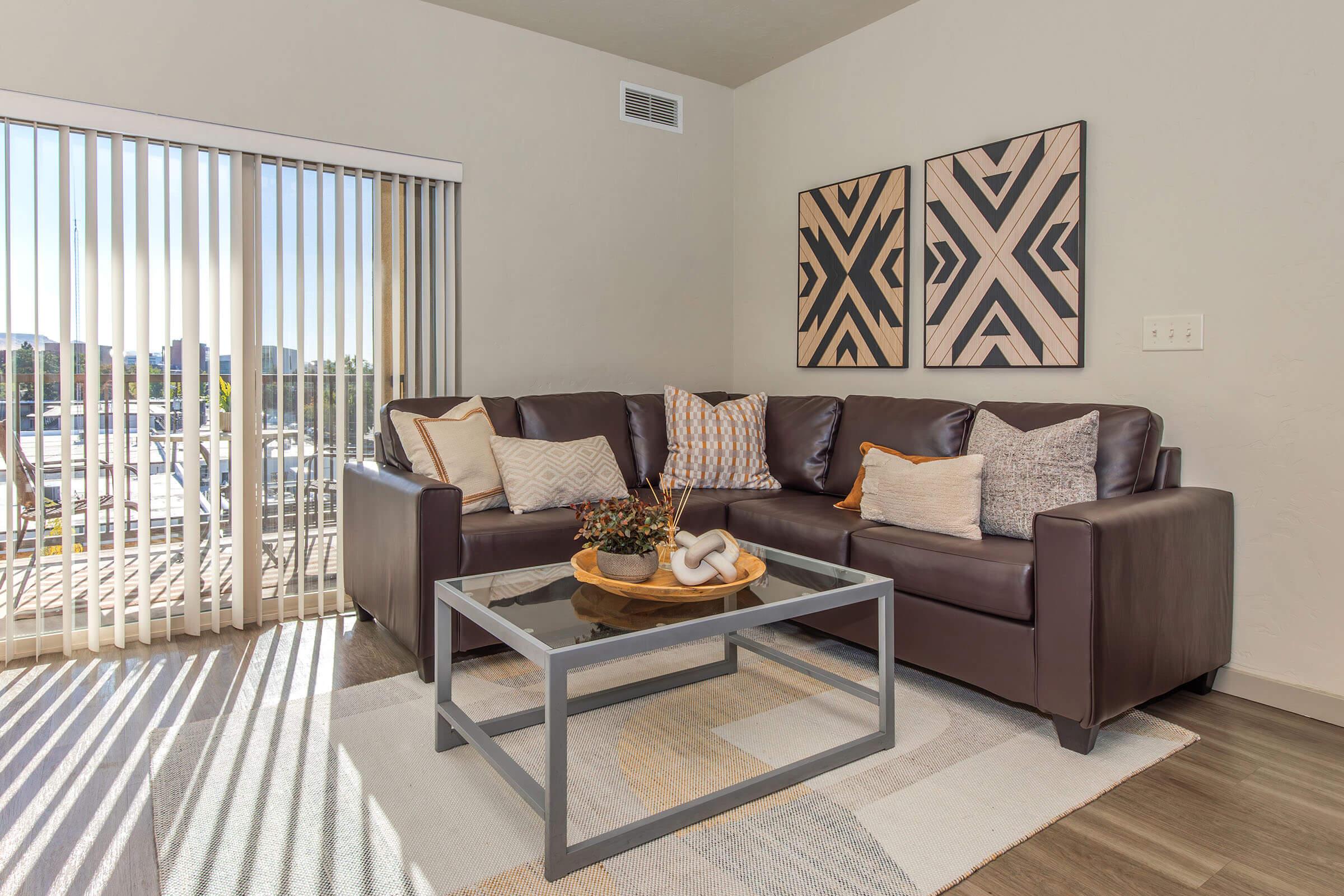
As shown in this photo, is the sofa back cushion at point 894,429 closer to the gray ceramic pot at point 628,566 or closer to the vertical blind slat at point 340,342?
the gray ceramic pot at point 628,566

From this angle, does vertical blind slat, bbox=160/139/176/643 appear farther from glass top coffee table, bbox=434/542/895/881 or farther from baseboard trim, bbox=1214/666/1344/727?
baseboard trim, bbox=1214/666/1344/727

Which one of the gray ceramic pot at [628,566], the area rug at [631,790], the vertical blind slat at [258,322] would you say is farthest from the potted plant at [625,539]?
the vertical blind slat at [258,322]

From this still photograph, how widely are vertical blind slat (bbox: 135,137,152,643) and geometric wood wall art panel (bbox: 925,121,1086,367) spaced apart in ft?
10.1

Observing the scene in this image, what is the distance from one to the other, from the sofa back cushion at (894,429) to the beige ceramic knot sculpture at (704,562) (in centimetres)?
139

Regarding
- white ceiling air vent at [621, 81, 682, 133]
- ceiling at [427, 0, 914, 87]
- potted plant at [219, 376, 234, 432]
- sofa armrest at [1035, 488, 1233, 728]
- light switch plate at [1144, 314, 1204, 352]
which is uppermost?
ceiling at [427, 0, 914, 87]

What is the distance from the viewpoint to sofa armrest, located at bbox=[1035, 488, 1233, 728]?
2.10m

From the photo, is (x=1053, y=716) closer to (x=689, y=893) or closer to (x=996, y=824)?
(x=996, y=824)

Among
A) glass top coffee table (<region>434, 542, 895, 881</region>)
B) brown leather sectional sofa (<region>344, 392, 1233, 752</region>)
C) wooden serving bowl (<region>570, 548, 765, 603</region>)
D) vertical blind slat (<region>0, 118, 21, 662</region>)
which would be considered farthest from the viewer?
vertical blind slat (<region>0, 118, 21, 662</region>)

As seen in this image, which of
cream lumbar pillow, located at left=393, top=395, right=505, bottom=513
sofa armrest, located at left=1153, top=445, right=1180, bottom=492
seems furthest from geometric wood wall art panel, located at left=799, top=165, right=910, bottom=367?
cream lumbar pillow, located at left=393, top=395, right=505, bottom=513

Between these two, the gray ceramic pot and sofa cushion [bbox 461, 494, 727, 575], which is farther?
sofa cushion [bbox 461, 494, 727, 575]

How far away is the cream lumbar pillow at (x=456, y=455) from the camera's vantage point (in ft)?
10.0

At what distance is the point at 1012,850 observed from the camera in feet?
Result: 5.77

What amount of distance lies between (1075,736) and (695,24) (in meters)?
3.29

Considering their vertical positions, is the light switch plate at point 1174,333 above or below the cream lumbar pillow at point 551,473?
above
